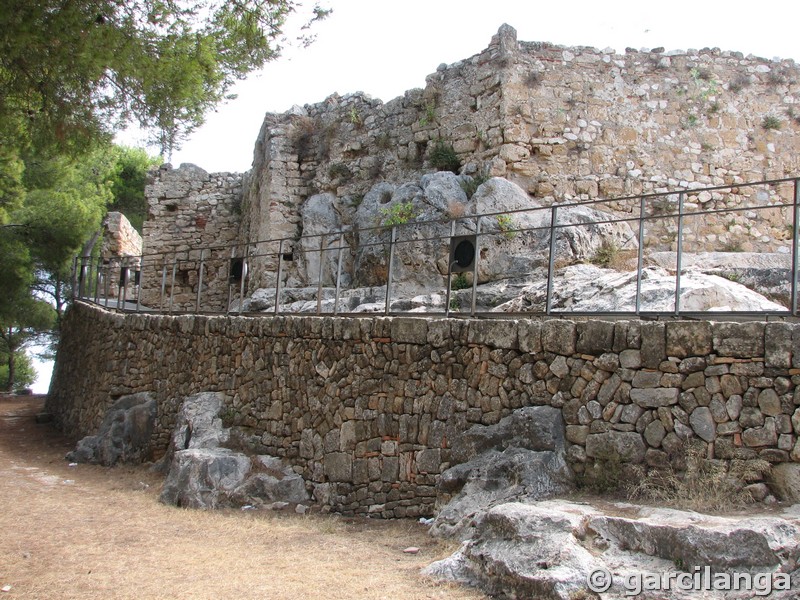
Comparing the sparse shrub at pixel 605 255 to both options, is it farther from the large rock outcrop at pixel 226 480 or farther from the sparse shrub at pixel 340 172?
the sparse shrub at pixel 340 172

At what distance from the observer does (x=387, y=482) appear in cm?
823

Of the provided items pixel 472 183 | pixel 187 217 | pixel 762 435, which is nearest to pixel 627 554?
pixel 762 435

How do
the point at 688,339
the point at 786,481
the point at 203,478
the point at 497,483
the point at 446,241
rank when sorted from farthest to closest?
1. the point at 446,241
2. the point at 203,478
3. the point at 497,483
4. the point at 688,339
5. the point at 786,481

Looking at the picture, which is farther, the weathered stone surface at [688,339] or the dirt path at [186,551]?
the weathered stone surface at [688,339]

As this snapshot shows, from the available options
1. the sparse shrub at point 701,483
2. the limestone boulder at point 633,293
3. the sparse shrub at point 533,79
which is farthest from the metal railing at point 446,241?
the sparse shrub at point 701,483

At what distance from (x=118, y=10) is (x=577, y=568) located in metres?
6.75

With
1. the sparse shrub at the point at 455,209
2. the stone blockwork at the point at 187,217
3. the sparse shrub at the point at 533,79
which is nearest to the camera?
the sparse shrub at the point at 455,209

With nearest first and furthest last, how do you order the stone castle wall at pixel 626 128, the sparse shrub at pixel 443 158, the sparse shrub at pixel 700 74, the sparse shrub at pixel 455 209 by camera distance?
the sparse shrub at pixel 455 209 → the stone castle wall at pixel 626 128 → the sparse shrub at pixel 700 74 → the sparse shrub at pixel 443 158

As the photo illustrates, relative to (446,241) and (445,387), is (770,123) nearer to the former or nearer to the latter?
(446,241)

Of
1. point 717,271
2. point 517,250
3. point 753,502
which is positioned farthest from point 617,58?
point 753,502

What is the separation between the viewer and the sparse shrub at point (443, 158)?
48.0 feet

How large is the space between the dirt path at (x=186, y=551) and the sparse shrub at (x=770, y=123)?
10859mm

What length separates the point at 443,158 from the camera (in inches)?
579

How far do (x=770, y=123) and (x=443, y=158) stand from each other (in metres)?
5.96
